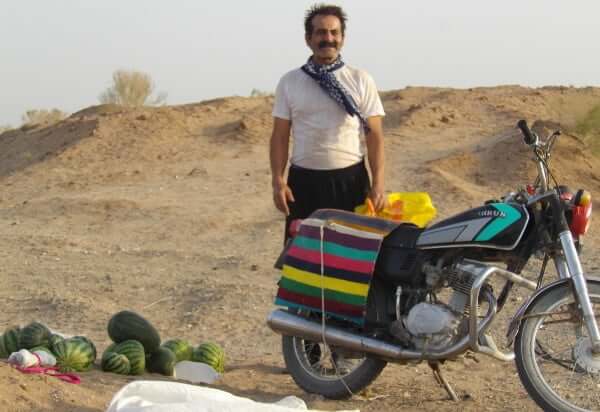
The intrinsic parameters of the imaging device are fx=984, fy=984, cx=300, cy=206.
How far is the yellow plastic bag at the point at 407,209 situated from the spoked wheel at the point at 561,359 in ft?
3.09

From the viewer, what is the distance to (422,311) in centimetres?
485

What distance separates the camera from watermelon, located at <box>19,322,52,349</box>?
5.39 m

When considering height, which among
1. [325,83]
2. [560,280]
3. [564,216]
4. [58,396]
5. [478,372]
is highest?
[325,83]

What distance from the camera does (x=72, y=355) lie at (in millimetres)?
5355

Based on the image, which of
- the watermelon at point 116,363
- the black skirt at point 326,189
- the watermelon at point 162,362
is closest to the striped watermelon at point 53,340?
the watermelon at point 116,363

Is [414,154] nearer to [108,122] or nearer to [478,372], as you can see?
[108,122]

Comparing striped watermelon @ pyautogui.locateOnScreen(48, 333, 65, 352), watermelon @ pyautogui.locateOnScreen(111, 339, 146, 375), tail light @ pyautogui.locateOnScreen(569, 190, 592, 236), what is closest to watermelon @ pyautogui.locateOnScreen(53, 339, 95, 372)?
striped watermelon @ pyautogui.locateOnScreen(48, 333, 65, 352)

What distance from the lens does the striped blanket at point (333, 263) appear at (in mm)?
5027

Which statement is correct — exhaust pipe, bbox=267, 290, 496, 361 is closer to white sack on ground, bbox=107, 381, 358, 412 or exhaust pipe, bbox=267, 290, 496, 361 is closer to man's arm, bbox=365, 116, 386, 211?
man's arm, bbox=365, 116, 386, 211

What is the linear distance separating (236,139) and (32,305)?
32.6ft

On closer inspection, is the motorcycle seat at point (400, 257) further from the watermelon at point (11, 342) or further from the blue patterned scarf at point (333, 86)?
the watermelon at point (11, 342)

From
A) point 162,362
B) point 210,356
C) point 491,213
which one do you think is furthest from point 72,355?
point 491,213

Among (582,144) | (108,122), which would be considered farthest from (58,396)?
(108,122)

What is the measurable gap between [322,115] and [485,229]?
1306mm
